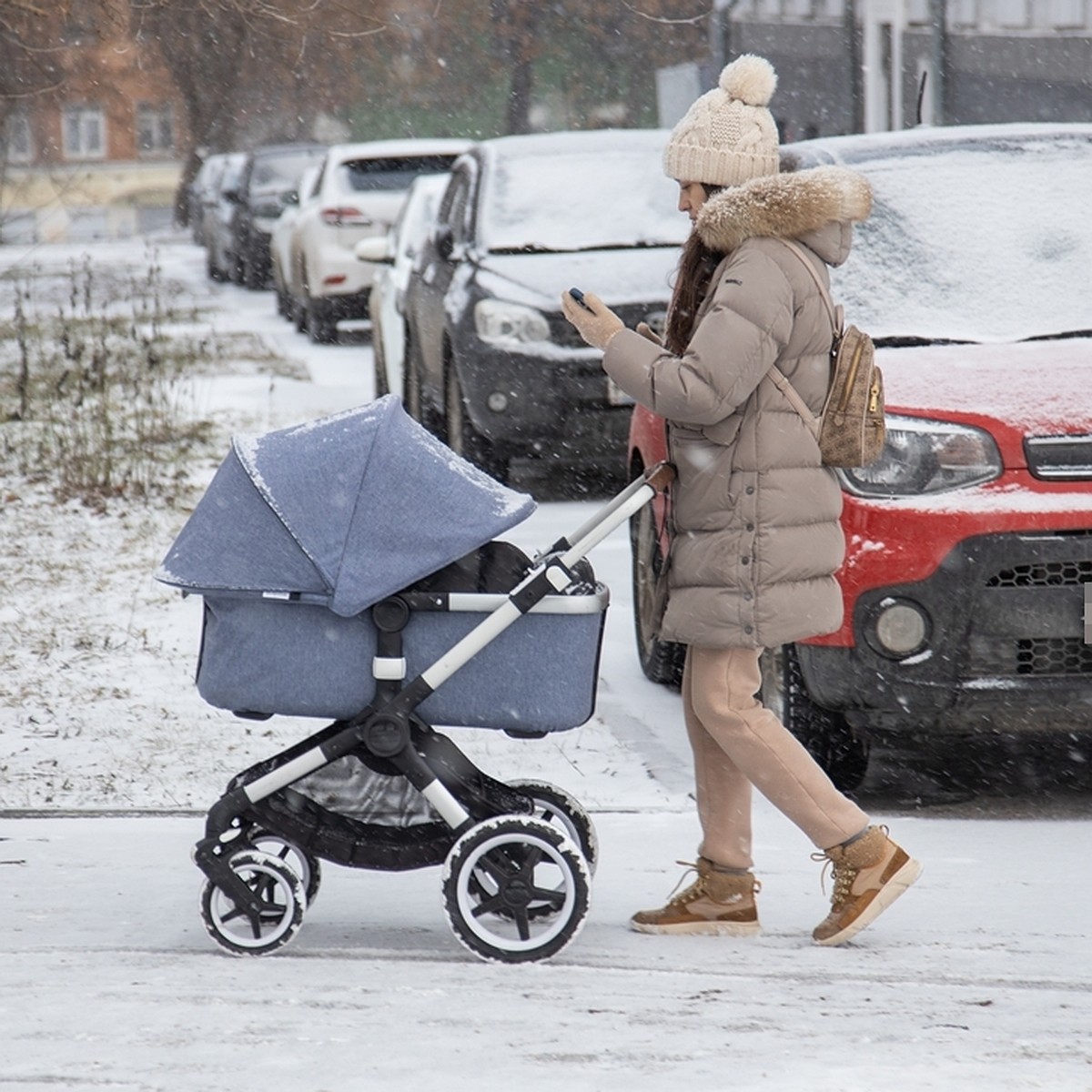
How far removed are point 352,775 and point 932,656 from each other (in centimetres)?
151

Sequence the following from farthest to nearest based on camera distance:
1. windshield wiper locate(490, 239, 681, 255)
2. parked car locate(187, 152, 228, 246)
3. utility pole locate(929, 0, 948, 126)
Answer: parked car locate(187, 152, 228, 246) → utility pole locate(929, 0, 948, 126) → windshield wiper locate(490, 239, 681, 255)

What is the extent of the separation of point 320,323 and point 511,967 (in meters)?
16.4

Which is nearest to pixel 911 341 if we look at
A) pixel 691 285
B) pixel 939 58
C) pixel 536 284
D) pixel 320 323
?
pixel 691 285

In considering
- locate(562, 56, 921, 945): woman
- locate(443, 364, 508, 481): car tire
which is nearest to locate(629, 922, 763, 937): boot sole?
locate(562, 56, 921, 945): woman

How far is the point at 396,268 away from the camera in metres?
13.4

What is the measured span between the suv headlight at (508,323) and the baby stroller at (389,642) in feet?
19.6

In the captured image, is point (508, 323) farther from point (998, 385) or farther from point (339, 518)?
point (339, 518)

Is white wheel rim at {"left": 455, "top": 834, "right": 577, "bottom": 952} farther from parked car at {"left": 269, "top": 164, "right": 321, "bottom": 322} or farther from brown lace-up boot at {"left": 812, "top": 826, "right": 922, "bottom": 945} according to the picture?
parked car at {"left": 269, "top": 164, "right": 321, "bottom": 322}

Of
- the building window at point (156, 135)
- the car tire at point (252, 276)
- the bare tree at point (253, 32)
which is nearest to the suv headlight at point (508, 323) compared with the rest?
the bare tree at point (253, 32)

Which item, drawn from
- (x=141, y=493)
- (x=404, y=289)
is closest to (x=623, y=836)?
(x=141, y=493)

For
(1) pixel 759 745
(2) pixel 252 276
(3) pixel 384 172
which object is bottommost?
(1) pixel 759 745

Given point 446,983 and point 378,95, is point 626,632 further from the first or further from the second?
point 378,95

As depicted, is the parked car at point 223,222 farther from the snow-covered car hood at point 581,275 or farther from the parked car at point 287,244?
the snow-covered car hood at point 581,275

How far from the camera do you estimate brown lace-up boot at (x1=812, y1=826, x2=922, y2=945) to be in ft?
14.1
